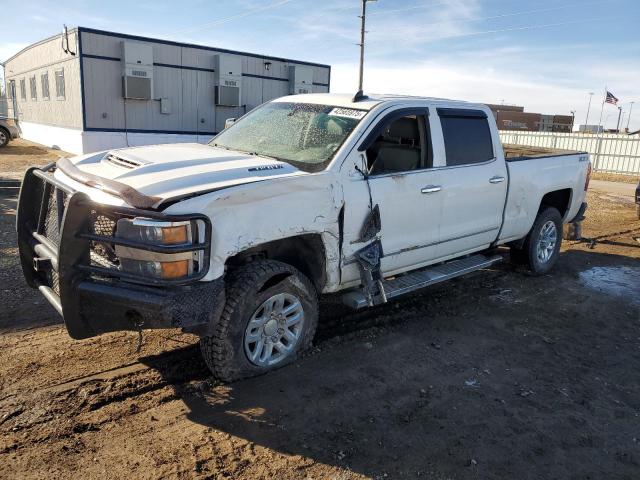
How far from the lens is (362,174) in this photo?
4152 millimetres

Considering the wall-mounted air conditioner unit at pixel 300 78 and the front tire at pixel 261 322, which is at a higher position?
the wall-mounted air conditioner unit at pixel 300 78

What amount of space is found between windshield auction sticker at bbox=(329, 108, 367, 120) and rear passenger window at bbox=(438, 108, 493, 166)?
0.96 meters

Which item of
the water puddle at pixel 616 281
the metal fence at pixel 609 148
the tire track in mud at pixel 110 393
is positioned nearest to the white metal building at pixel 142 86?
the metal fence at pixel 609 148

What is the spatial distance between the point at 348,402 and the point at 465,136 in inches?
118

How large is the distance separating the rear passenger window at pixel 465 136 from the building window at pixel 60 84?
18411 mm

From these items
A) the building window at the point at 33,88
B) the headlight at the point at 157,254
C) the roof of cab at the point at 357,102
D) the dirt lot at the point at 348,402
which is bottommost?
the dirt lot at the point at 348,402

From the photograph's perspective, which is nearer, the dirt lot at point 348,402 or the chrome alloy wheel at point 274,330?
the dirt lot at point 348,402

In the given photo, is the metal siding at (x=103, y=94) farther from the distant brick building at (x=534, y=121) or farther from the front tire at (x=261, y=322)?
the distant brick building at (x=534, y=121)

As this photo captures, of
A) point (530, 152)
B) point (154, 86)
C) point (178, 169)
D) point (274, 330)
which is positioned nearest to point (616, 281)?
point (530, 152)

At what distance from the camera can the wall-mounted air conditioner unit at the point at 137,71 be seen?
1748 centimetres

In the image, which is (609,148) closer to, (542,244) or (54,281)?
(542,244)

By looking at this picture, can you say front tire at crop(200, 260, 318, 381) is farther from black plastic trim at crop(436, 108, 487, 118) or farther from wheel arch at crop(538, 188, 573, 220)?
wheel arch at crop(538, 188, 573, 220)

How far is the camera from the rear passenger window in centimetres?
502

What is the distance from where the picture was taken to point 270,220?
353 centimetres
